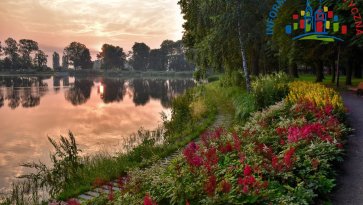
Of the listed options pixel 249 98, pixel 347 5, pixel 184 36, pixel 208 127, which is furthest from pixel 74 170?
pixel 184 36

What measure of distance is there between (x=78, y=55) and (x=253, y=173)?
182469 millimetres

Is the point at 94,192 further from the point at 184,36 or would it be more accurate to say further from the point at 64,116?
the point at 184,36

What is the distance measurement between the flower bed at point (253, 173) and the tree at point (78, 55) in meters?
176

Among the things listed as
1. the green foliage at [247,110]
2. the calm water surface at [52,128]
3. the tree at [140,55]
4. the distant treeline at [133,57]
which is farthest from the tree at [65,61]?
the green foliage at [247,110]

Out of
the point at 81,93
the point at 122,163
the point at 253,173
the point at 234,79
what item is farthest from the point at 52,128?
the point at 81,93

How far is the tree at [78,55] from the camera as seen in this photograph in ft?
574

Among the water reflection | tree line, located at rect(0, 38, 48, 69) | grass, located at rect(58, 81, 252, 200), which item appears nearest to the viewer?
grass, located at rect(58, 81, 252, 200)

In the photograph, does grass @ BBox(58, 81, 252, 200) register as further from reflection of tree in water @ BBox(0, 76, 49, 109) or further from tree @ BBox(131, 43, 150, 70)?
tree @ BBox(131, 43, 150, 70)

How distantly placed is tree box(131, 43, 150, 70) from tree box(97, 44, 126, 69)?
7.47 m

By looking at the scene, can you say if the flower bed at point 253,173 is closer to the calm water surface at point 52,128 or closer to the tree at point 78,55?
the calm water surface at point 52,128

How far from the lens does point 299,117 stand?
10648mm

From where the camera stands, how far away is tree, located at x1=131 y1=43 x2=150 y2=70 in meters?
177

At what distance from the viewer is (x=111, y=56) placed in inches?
6939

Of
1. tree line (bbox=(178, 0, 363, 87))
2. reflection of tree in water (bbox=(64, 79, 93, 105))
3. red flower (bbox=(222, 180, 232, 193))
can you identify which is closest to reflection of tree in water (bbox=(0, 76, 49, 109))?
reflection of tree in water (bbox=(64, 79, 93, 105))
